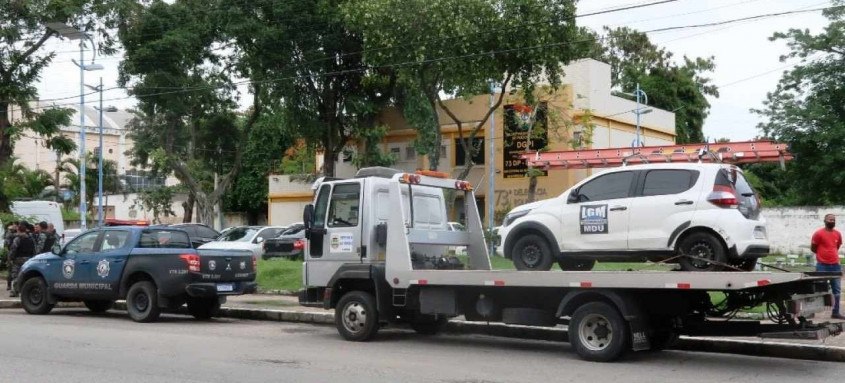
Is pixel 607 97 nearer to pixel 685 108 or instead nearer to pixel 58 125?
pixel 685 108

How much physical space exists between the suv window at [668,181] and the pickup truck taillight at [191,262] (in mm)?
8093

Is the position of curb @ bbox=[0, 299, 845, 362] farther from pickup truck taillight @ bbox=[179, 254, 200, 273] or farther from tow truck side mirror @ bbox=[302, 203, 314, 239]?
tow truck side mirror @ bbox=[302, 203, 314, 239]

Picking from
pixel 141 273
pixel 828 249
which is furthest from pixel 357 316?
pixel 828 249

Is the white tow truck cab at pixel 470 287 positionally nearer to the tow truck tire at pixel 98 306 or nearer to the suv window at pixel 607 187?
the suv window at pixel 607 187

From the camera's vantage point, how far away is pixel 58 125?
31.0 m

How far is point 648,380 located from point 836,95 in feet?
102

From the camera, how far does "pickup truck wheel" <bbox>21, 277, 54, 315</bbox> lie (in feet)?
57.3

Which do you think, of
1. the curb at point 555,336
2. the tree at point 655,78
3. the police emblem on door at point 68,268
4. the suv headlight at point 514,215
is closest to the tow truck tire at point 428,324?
the curb at point 555,336

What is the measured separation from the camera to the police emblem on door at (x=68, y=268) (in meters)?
16.9

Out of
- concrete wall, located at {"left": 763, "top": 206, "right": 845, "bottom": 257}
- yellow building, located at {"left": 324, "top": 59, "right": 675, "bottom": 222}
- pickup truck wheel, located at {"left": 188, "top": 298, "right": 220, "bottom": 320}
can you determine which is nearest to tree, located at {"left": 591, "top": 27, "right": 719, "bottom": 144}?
yellow building, located at {"left": 324, "top": 59, "right": 675, "bottom": 222}

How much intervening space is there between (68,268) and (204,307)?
8.43ft

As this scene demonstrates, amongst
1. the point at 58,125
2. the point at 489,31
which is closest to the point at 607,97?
the point at 489,31

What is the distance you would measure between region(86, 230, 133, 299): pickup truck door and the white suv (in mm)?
7378

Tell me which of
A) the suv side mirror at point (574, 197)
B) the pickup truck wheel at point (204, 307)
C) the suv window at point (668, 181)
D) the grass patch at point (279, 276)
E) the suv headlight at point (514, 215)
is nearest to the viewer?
the suv window at point (668, 181)
